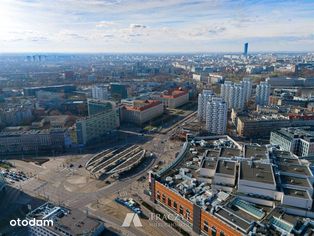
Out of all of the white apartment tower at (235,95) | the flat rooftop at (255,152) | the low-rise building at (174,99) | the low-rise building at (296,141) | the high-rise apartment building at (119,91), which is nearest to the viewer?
the flat rooftop at (255,152)

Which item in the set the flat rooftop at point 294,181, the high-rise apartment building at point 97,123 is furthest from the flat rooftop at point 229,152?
the high-rise apartment building at point 97,123

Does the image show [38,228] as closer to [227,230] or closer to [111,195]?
[111,195]

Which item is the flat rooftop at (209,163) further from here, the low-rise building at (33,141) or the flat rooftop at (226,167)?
the low-rise building at (33,141)

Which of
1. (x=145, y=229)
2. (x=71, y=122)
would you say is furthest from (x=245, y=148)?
(x=71, y=122)

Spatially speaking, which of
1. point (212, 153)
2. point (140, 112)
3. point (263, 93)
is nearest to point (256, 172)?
point (212, 153)

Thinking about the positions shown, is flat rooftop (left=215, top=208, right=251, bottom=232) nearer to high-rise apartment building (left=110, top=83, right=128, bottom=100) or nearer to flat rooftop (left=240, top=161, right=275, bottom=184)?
flat rooftop (left=240, top=161, right=275, bottom=184)

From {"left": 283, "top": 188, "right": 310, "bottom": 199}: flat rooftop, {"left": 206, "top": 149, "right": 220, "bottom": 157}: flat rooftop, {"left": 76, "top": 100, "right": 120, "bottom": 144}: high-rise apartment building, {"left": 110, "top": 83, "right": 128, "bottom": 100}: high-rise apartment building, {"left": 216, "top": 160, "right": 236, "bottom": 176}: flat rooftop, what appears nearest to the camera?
{"left": 283, "top": 188, "right": 310, "bottom": 199}: flat rooftop

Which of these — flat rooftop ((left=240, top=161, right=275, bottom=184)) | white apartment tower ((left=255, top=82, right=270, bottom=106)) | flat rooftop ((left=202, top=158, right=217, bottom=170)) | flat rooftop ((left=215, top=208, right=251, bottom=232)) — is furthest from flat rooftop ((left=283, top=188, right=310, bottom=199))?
white apartment tower ((left=255, top=82, right=270, bottom=106))
